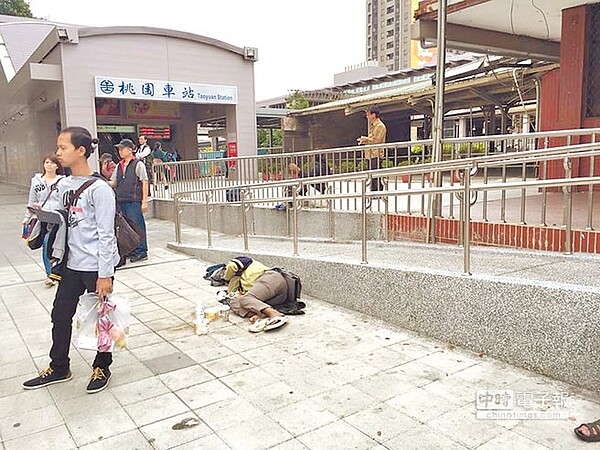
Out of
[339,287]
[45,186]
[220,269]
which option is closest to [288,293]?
[339,287]

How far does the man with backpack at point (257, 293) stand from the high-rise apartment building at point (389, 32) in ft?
270

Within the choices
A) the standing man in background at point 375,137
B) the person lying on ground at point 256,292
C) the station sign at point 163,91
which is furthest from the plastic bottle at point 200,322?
the station sign at point 163,91

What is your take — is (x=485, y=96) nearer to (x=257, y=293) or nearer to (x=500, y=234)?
(x=500, y=234)

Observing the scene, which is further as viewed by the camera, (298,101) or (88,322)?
(298,101)

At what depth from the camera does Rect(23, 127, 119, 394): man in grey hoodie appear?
3.13 m

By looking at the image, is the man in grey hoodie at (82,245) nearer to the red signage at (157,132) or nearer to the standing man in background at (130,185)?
the standing man in background at (130,185)

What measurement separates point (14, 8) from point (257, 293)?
129ft

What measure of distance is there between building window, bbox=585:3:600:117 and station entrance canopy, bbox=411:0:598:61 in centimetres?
36

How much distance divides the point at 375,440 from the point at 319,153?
571cm

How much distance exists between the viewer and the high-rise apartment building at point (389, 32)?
83250 mm

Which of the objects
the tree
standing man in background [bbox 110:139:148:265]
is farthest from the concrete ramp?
the tree

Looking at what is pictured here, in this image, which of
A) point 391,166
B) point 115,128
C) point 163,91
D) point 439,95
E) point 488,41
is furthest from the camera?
point 115,128

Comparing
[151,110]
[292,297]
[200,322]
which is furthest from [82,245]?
[151,110]

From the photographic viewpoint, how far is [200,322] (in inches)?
172
